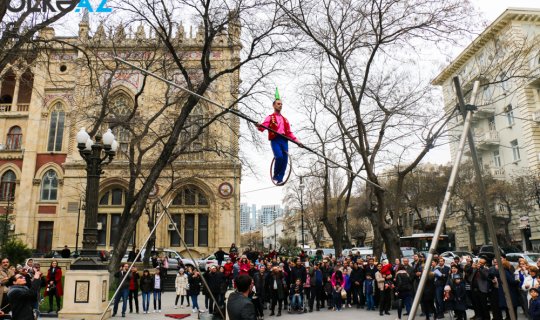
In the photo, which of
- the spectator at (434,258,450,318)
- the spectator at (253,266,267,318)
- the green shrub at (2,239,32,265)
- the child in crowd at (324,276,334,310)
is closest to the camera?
the spectator at (434,258,450,318)

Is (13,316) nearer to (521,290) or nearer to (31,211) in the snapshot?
(521,290)

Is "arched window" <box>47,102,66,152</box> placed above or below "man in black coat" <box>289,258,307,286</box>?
above

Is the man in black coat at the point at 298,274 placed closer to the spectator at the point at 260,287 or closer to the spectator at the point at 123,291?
the spectator at the point at 260,287

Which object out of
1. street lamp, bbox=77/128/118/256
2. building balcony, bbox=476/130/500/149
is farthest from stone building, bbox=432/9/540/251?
street lamp, bbox=77/128/118/256

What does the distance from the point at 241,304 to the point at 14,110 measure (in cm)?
4119

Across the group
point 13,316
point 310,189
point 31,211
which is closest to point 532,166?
point 310,189

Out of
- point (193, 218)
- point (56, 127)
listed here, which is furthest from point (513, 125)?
point (56, 127)

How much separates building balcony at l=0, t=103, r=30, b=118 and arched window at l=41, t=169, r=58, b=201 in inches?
244

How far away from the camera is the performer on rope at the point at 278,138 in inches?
338

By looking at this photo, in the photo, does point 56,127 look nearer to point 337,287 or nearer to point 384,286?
point 337,287

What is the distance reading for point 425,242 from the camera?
120 feet

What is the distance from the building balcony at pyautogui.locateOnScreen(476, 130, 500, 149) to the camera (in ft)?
115

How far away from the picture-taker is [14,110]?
37.9 meters

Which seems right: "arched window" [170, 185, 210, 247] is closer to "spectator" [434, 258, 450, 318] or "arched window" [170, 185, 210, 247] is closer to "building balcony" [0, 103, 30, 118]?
"building balcony" [0, 103, 30, 118]
